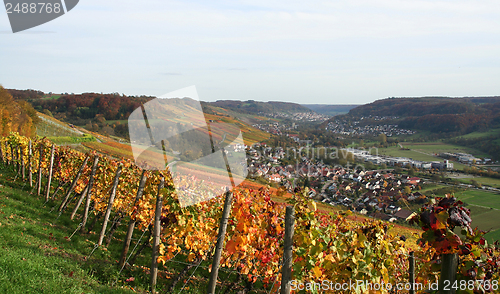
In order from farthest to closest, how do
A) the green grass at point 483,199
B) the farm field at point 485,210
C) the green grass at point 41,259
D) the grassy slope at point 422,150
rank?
the grassy slope at point 422,150 < the green grass at point 483,199 < the farm field at point 485,210 < the green grass at point 41,259

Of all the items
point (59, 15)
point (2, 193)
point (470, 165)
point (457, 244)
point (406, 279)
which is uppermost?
point (59, 15)

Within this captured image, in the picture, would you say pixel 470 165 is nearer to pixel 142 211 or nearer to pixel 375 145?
pixel 375 145

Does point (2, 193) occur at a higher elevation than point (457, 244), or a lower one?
lower

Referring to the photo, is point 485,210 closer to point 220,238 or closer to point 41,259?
point 220,238

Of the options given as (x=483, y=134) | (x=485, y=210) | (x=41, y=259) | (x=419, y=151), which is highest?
(x=483, y=134)

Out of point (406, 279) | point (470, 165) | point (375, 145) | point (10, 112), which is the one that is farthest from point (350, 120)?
point (406, 279)

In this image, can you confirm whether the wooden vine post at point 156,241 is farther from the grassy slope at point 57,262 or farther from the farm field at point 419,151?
the farm field at point 419,151

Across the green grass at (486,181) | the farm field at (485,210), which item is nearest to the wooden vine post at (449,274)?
the farm field at (485,210)

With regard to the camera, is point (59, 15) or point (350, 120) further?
point (350, 120)

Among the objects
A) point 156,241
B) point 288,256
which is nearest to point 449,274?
point 288,256
